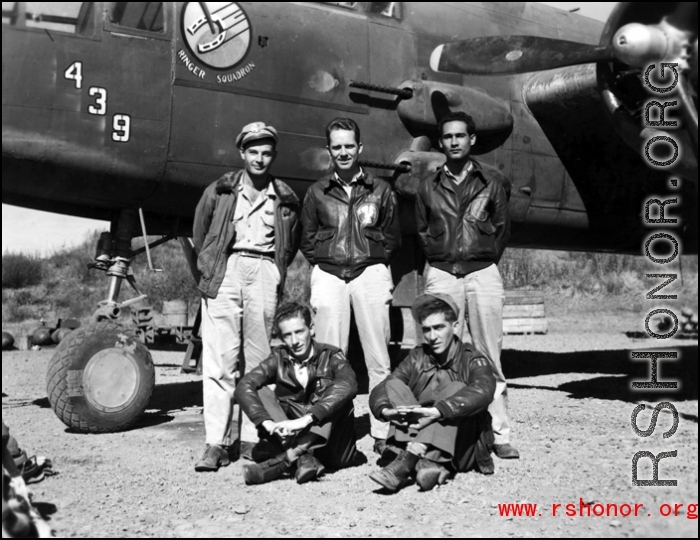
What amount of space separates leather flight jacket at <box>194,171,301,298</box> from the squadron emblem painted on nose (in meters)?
1.52

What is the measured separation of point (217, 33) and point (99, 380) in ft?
8.99

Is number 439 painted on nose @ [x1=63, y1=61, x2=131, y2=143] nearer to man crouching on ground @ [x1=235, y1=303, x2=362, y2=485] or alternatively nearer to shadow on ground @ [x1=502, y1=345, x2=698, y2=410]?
man crouching on ground @ [x1=235, y1=303, x2=362, y2=485]

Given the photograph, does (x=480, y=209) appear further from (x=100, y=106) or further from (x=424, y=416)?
(x=100, y=106)

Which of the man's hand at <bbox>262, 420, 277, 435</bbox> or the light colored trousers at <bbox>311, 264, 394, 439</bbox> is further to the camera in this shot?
the light colored trousers at <bbox>311, 264, 394, 439</bbox>

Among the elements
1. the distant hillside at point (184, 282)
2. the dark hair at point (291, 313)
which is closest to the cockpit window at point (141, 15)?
the dark hair at point (291, 313)

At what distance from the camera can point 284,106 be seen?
586 cm

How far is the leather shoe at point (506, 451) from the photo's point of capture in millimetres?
4141

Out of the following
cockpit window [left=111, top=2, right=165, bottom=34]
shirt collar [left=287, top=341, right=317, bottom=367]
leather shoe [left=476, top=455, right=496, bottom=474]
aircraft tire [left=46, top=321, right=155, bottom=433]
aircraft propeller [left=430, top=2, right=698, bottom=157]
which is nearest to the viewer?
leather shoe [left=476, top=455, right=496, bottom=474]

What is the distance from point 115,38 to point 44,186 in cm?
119

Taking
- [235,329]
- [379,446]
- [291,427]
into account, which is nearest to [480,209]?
[379,446]

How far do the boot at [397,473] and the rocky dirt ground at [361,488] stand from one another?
6 cm

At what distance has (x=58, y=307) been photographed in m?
23.1

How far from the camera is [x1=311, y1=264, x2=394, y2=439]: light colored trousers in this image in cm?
433

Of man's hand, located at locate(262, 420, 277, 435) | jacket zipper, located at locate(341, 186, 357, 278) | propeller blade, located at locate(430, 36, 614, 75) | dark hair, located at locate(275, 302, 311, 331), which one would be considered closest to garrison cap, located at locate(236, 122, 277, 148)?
jacket zipper, located at locate(341, 186, 357, 278)
